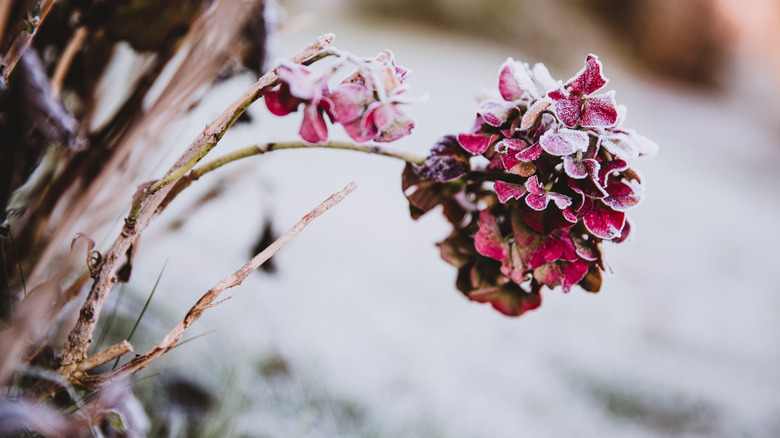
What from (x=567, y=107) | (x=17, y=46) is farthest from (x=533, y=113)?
(x=17, y=46)

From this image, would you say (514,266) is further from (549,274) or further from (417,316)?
(417,316)

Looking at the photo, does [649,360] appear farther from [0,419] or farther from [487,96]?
[0,419]

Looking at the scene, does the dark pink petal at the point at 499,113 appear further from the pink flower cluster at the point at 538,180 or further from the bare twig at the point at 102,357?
the bare twig at the point at 102,357

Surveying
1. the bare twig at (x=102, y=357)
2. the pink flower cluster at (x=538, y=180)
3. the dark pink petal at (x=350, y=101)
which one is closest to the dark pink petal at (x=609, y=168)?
the pink flower cluster at (x=538, y=180)

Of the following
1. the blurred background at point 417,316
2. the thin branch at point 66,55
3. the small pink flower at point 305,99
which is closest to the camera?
the small pink flower at point 305,99

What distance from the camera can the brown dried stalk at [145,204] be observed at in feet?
0.67

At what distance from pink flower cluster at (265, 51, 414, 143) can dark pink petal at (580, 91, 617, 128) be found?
0.26ft

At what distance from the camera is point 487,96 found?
0.27 metres

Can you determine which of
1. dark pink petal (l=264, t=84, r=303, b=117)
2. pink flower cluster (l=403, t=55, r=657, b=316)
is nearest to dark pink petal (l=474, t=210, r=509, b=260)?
pink flower cluster (l=403, t=55, r=657, b=316)

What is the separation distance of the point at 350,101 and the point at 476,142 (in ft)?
0.21

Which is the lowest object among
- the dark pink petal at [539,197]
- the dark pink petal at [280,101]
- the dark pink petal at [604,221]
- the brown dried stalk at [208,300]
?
the brown dried stalk at [208,300]

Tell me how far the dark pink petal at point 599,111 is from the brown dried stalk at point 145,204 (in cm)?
11

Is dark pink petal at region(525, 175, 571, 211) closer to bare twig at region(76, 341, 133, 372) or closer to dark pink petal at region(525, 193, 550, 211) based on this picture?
dark pink petal at region(525, 193, 550, 211)

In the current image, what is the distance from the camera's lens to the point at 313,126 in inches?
7.9
